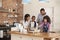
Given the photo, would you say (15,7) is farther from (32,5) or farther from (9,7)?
(32,5)

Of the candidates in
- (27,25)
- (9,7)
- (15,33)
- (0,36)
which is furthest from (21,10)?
(15,33)

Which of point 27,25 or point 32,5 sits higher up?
point 32,5

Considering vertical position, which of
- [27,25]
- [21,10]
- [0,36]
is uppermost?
[21,10]

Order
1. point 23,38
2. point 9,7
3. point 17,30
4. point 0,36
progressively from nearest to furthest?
point 23,38, point 17,30, point 0,36, point 9,7

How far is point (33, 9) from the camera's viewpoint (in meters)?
7.71

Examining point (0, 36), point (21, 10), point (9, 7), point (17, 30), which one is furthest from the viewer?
point (21, 10)

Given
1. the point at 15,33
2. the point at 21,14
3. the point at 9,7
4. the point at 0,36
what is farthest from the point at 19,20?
the point at 15,33

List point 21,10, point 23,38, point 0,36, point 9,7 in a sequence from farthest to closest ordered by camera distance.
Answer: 1. point 21,10
2. point 9,7
3. point 0,36
4. point 23,38

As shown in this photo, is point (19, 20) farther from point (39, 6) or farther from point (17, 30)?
point (17, 30)

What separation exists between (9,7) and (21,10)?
71 cm

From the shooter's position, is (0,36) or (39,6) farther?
(39,6)

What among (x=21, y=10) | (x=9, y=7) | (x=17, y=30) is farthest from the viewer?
(x=21, y=10)

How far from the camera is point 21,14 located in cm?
780

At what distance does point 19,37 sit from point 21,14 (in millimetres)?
3239
